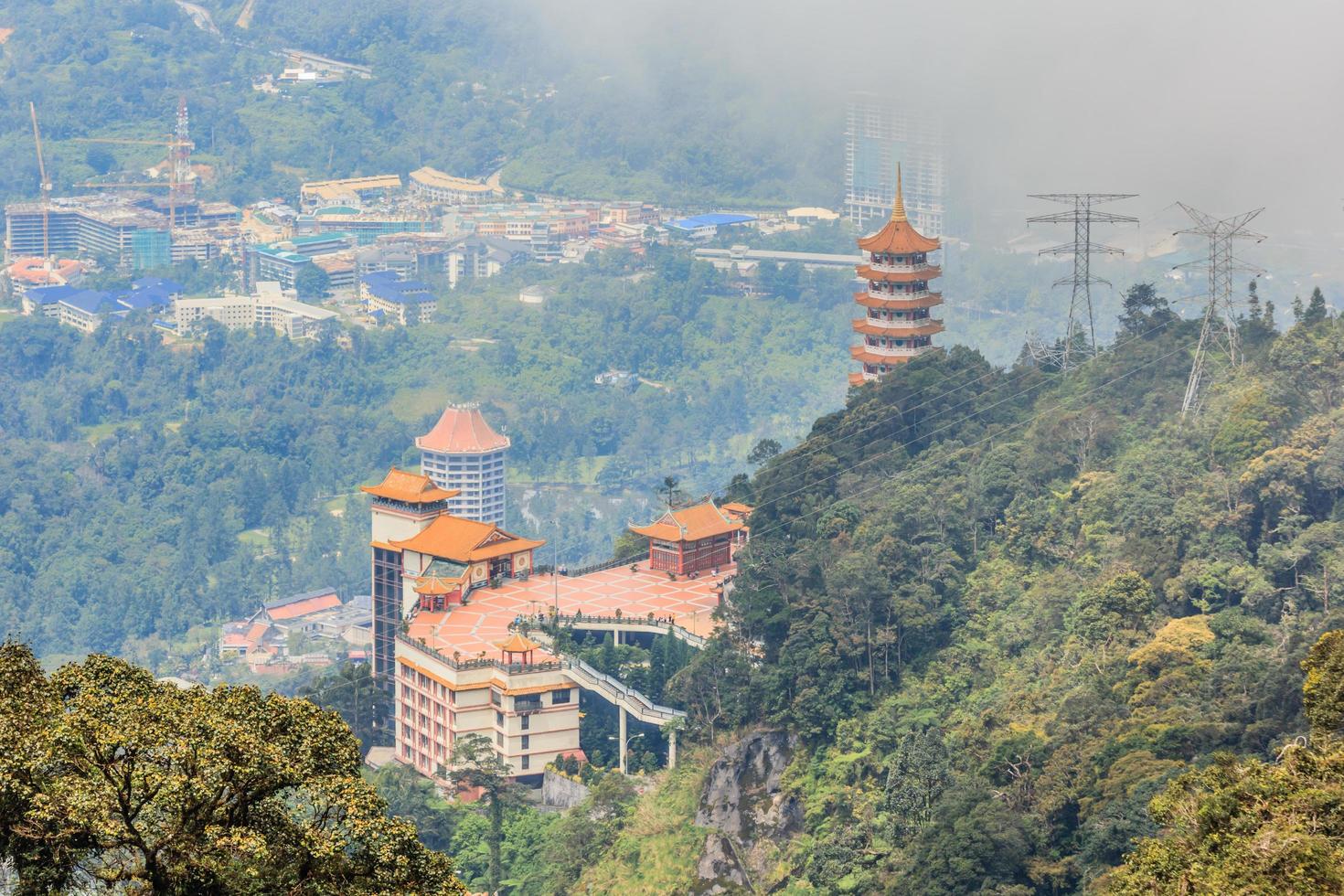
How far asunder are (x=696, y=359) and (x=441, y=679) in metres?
67.6

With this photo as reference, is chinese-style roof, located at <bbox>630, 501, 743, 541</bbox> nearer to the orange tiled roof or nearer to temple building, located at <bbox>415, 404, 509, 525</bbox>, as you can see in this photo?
the orange tiled roof

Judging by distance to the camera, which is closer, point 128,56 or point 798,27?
point 798,27

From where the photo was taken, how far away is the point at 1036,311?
111562mm

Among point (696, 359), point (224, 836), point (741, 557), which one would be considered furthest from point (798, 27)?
point (224, 836)

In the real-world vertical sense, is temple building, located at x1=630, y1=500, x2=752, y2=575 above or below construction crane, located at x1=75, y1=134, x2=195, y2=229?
below

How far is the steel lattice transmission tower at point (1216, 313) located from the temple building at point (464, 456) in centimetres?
3939

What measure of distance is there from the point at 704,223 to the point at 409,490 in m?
76.4

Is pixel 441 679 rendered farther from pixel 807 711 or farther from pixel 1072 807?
pixel 1072 807

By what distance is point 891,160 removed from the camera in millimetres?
124625

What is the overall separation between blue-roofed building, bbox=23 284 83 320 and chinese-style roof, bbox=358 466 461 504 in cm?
6904

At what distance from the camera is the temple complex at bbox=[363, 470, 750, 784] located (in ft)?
151

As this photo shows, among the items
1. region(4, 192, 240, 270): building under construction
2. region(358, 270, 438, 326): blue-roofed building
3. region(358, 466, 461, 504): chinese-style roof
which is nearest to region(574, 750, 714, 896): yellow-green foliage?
region(358, 466, 461, 504): chinese-style roof

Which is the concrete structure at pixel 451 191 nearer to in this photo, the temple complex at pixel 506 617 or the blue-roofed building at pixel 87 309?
the blue-roofed building at pixel 87 309

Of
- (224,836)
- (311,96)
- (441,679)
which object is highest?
(311,96)
